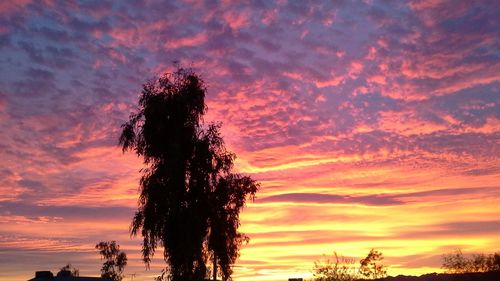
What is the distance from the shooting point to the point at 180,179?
3981 cm

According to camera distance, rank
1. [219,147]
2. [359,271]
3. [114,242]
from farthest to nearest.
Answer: [114,242] → [219,147] → [359,271]

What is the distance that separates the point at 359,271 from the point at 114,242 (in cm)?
4879

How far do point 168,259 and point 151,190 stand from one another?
4.99m

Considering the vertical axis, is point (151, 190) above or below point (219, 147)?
below

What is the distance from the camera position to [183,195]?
39969mm

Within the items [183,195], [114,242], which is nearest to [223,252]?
[183,195]

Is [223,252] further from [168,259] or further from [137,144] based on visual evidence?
[137,144]

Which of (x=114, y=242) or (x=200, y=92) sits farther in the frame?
(x=114, y=242)

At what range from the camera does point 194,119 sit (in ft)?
137

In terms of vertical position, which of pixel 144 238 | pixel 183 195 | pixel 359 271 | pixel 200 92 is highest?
pixel 200 92

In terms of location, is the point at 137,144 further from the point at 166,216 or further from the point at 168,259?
the point at 168,259

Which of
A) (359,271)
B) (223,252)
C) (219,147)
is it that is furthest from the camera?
(223,252)

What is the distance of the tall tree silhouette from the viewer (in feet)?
129

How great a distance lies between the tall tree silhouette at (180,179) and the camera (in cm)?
3925
